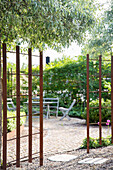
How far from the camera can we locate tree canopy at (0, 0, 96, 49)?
321 cm

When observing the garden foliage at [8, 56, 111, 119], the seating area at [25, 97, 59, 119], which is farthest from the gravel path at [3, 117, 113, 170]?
the garden foliage at [8, 56, 111, 119]

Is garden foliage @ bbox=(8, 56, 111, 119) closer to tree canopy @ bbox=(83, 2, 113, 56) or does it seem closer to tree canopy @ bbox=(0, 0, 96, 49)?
tree canopy @ bbox=(83, 2, 113, 56)

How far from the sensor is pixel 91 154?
4.98 metres

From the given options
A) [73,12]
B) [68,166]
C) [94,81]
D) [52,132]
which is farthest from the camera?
[94,81]

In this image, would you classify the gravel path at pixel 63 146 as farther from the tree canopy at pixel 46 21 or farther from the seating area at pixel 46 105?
the tree canopy at pixel 46 21

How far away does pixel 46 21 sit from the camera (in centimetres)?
333

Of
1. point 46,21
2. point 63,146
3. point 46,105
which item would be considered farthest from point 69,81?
point 46,21

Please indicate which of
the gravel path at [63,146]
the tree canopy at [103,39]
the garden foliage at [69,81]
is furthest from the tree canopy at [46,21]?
the garden foliage at [69,81]

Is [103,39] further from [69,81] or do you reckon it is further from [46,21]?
[69,81]

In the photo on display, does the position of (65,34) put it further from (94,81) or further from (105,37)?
(94,81)

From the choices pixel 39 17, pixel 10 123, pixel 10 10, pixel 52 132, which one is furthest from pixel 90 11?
pixel 52 132

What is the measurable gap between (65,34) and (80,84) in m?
7.85

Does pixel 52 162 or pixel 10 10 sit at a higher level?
pixel 10 10

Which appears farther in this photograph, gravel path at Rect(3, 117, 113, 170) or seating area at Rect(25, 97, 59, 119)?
seating area at Rect(25, 97, 59, 119)
